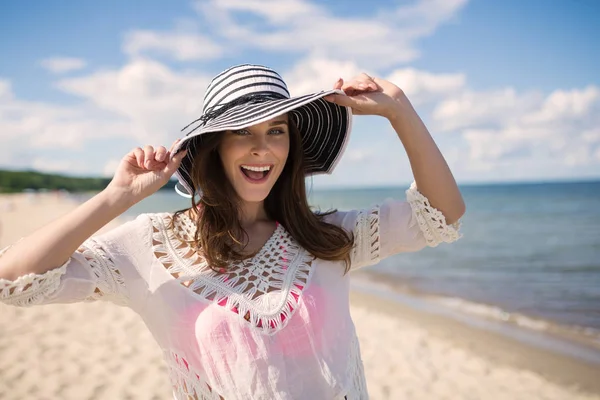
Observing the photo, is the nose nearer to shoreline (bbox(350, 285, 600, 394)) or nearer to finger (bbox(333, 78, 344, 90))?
finger (bbox(333, 78, 344, 90))

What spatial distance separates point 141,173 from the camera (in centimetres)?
175

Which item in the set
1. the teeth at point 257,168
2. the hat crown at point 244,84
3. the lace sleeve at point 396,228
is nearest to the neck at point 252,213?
the teeth at point 257,168

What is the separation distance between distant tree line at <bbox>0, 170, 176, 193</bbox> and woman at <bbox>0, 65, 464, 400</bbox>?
214 ft

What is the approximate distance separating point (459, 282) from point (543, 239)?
837 centimetres

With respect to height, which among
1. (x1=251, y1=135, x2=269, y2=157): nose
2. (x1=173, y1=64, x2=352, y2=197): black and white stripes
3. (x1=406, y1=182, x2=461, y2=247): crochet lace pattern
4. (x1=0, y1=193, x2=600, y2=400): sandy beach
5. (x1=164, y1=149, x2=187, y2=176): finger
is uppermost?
(x1=173, y1=64, x2=352, y2=197): black and white stripes

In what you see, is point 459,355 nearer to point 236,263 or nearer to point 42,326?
point 236,263

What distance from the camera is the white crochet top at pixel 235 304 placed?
169cm

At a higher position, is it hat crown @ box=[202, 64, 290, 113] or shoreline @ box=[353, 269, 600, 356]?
hat crown @ box=[202, 64, 290, 113]

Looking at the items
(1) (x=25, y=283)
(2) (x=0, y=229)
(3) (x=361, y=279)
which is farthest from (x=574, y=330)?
(2) (x=0, y=229)

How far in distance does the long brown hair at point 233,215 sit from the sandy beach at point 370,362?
294cm

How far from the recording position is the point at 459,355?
5.23 m

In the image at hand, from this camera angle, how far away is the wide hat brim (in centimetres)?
176

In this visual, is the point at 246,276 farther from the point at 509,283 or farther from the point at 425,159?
the point at 509,283

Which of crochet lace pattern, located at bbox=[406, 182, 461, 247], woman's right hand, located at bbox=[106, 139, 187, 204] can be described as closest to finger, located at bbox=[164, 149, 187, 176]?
woman's right hand, located at bbox=[106, 139, 187, 204]
